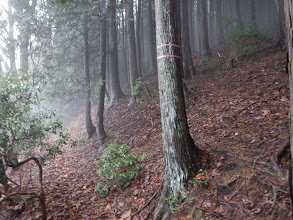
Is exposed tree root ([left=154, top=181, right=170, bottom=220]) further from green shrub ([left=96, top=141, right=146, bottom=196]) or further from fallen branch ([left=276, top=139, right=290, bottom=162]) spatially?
fallen branch ([left=276, top=139, right=290, bottom=162])

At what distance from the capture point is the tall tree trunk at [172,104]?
449 centimetres

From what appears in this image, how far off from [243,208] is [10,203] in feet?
16.7

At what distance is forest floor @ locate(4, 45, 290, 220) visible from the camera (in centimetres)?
381

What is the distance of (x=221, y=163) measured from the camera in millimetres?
4652

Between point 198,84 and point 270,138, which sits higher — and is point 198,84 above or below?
above

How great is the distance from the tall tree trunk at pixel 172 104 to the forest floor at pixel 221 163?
0.32m

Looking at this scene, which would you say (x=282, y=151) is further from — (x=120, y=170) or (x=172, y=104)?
(x=120, y=170)

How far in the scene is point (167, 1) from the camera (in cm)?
453

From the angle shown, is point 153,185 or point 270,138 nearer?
point 270,138

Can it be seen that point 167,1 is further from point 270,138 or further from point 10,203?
point 10,203

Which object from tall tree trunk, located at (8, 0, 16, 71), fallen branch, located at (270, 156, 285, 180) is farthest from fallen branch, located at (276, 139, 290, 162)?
tall tree trunk, located at (8, 0, 16, 71)

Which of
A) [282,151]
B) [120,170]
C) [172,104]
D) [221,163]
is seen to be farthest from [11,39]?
[282,151]

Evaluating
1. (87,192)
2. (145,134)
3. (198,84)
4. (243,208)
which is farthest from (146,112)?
(243,208)

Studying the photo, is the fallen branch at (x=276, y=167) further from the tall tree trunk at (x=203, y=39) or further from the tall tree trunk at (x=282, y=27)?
the tall tree trunk at (x=203, y=39)
